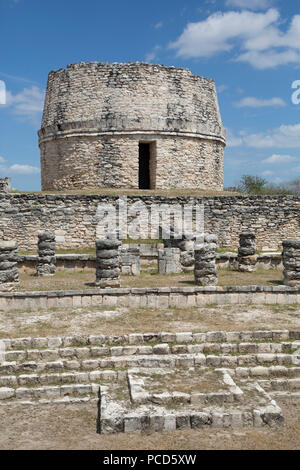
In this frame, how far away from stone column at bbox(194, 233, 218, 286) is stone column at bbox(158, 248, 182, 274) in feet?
5.35

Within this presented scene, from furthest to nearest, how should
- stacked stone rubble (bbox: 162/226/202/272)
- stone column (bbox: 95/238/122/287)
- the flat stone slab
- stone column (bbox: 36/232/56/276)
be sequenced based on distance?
stacked stone rubble (bbox: 162/226/202/272)
stone column (bbox: 36/232/56/276)
stone column (bbox: 95/238/122/287)
the flat stone slab

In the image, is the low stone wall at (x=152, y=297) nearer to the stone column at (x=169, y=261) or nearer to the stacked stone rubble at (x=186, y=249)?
the stone column at (x=169, y=261)

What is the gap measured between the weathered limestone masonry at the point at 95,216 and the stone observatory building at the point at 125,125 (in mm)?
4009

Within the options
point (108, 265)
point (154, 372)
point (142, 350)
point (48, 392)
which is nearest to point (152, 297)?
point (108, 265)

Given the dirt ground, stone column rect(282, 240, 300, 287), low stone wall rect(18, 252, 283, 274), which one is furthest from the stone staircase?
low stone wall rect(18, 252, 283, 274)

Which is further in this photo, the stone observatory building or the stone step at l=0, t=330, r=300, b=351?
the stone observatory building

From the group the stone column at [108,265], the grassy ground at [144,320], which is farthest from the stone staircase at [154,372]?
the stone column at [108,265]

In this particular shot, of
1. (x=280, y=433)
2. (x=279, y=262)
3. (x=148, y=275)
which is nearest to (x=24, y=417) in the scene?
(x=280, y=433)

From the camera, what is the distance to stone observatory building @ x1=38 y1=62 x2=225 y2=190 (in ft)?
63.5

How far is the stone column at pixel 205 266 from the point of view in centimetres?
1070

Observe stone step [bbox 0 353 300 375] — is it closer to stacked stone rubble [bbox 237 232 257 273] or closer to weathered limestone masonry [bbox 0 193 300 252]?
stacked stone rubble [bbox 237 232 257 273]

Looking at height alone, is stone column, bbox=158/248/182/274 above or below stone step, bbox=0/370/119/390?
above

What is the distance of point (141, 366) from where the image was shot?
638 cm

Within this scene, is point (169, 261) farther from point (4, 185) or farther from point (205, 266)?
point (4, 185)
